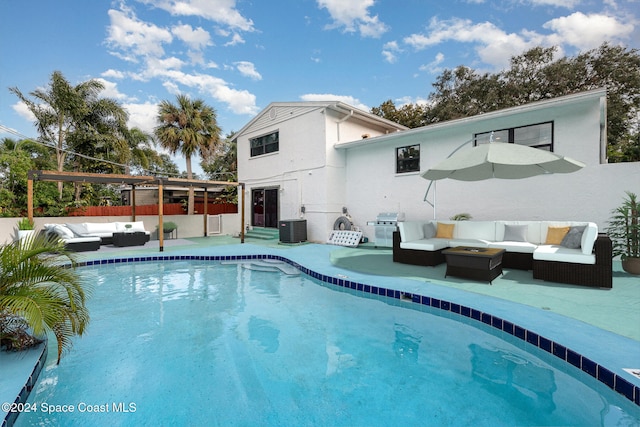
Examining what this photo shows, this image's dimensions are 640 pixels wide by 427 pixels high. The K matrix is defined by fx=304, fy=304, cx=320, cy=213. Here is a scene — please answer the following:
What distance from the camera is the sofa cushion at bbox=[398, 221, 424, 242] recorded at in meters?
7.16

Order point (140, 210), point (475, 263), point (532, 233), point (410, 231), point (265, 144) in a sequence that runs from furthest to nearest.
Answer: point (140, 210), point (265, 144), point (410, 231), point (532, 233), point (475, 263)

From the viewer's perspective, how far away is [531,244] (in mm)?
6395

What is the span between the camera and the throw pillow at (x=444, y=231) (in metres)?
7.77

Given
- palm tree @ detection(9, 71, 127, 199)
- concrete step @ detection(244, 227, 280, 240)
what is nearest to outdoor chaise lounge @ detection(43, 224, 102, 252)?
palm tree @ detection(9, 71, 127, 199)

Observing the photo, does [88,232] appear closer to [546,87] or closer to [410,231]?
[410,231]

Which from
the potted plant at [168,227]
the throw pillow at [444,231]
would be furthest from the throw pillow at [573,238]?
the potted plant at [168,227]

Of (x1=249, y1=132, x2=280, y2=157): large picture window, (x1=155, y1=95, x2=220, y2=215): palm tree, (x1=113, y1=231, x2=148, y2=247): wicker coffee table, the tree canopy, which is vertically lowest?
(x1=113, y1=231, x2=148, y2=247): wicker coffee table

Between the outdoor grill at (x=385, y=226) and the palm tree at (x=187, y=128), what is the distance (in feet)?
35.0

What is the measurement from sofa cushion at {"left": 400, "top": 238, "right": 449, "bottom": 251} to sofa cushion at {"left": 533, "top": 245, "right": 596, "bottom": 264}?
186 cm

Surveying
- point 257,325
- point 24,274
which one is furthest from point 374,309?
point 24,274

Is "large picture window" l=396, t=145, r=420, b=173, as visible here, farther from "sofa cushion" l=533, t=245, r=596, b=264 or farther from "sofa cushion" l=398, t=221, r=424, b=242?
"sofa cushion" l=533, t=245, r=596, b=264

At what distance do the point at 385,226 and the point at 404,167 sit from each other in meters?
2.19

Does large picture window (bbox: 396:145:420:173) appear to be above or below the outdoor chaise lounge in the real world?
above

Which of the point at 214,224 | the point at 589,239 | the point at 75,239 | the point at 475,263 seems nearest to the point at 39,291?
the point at 475,263
